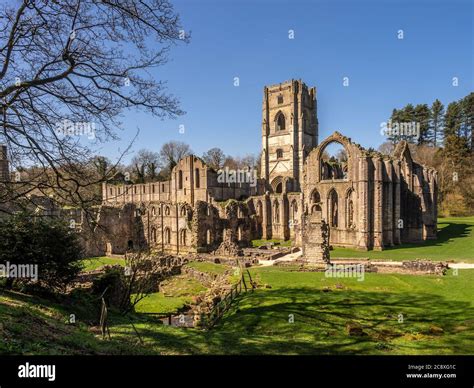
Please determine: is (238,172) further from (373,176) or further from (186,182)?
(373,176)

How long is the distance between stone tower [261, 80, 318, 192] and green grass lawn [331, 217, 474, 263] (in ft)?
83.9

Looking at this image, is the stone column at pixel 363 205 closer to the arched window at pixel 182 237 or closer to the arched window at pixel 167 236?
the arched window at pixel 182 237

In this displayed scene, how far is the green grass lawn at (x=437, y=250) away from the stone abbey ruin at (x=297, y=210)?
4.66 ft

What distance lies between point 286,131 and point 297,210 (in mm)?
23211

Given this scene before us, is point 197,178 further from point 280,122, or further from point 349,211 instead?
point 280,122

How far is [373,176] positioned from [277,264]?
14.3 meters

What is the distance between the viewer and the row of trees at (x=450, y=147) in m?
51.2

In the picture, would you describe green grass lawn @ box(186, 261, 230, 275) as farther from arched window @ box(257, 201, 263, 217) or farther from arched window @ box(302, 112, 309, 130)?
arched window @ box(302, 112, 309, 130)

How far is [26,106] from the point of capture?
302 inches

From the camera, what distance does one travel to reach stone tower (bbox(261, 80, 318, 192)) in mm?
59500

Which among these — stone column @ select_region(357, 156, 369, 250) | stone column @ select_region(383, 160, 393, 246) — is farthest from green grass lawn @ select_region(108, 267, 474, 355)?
stone column @ select_region(383, 160, 393, 246)

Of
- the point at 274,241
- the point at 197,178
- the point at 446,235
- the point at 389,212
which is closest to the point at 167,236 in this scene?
the point at 197,178

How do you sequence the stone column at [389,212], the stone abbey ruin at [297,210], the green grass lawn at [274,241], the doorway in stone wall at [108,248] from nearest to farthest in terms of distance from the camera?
the stone abbey ruin at [297,210]
the stone column at [389,212]
the doorway in stone wall at [108,248]
the green grass lawn at [274,241]

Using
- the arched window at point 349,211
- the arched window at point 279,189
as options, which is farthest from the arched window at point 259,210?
the arched window at point 349,211
